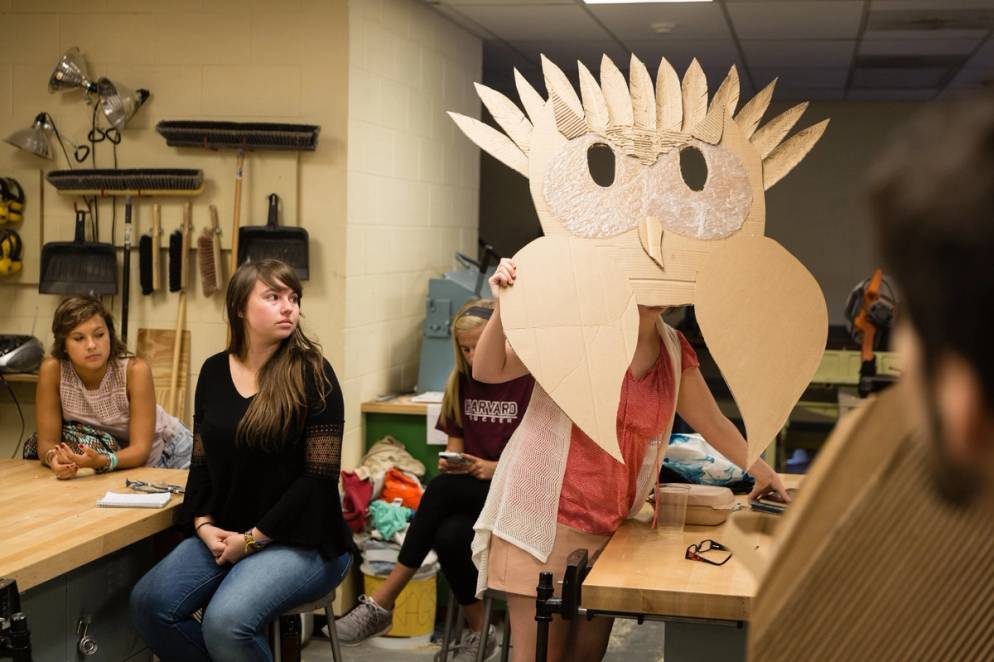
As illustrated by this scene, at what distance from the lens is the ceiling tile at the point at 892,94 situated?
25.9ft

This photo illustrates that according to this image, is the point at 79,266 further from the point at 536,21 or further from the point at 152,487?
the point at 536,21

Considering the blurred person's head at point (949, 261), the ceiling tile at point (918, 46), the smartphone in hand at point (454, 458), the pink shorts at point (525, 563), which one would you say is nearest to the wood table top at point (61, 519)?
the smartphone in hand at point (454, 458)

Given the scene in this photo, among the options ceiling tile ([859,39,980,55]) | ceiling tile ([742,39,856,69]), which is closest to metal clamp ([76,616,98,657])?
ceiling tile ([742,39,856,69])

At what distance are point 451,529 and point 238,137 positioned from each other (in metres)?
1.67

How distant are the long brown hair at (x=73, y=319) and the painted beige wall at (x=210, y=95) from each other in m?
0.99

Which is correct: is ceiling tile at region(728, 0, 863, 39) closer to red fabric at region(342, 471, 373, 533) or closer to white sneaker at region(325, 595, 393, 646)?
red fabric at region(342, 471, 373, 533)

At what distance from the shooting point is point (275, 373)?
2986 millimetres

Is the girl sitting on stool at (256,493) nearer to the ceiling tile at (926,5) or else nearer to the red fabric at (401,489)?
the red fabric at (401,489)

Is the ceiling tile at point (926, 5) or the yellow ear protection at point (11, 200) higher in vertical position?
the ceiling tile at point (926, 5)

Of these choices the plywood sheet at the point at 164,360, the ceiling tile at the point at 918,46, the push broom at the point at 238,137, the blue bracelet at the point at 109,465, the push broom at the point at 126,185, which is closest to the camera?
the blue bracelet at the point at 109,465

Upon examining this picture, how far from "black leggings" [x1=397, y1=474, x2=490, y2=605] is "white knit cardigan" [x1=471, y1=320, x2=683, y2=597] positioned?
1211 mm

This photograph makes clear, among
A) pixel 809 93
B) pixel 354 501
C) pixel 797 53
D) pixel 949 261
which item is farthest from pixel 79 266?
pixel 809 93

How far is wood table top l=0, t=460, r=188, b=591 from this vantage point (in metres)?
2.44

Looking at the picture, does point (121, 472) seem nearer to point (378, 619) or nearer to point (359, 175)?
point (378, 619)
